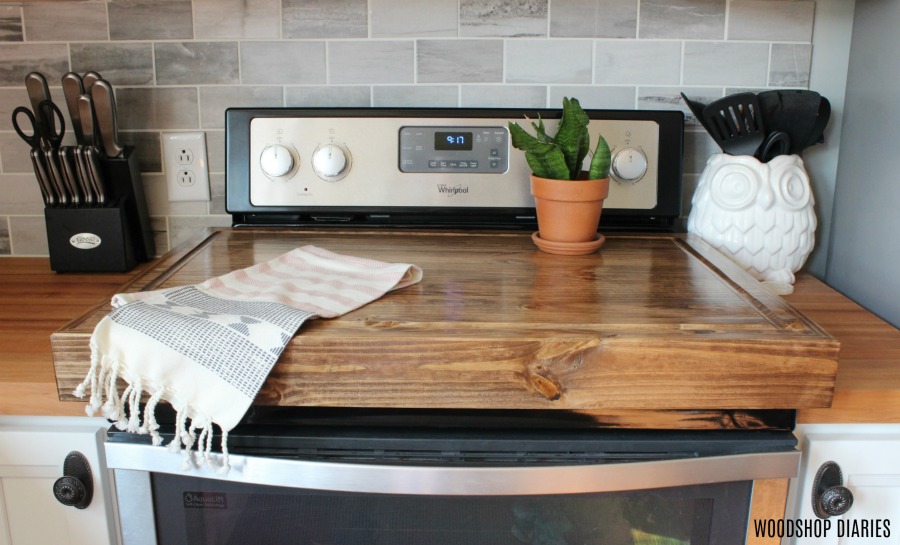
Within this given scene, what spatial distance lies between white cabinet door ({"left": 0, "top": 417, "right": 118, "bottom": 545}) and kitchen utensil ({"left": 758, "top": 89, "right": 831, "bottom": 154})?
1.04 metres

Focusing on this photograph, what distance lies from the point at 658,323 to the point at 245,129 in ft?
2.50

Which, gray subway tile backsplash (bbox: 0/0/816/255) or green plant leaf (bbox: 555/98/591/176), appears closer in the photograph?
green plant leaf (bbox: 555/98/591/176)

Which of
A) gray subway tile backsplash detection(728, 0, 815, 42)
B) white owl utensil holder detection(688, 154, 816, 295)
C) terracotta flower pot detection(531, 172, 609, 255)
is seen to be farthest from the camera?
gray subway tile backsplash detection(728, 0, 815, 42)

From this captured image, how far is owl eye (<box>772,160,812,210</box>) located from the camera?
1.15 meters

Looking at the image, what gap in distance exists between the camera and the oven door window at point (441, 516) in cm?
80

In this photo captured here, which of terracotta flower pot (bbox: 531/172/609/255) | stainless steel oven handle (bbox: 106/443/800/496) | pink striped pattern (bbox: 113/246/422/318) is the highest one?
terracotta flower pot (bbox: 531/172/609/255)

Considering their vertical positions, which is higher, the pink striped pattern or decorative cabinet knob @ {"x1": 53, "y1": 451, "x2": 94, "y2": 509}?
the pink striped pattern

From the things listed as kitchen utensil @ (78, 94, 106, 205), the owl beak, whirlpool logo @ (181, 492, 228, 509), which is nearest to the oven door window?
whirlpool logo @ (181, 492, 228, 509)

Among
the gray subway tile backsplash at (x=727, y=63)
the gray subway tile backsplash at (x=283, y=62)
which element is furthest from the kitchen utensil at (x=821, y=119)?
the gray subway tile backsplash at (x=283, y=62)

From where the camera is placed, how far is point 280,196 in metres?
1.25

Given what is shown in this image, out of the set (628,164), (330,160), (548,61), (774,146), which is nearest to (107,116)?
(330,160)

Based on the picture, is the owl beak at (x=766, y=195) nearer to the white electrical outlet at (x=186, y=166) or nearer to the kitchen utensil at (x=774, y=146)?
the kitchen utensil at (x=774, y=146)

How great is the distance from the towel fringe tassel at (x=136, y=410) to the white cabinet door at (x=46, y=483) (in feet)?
0.36

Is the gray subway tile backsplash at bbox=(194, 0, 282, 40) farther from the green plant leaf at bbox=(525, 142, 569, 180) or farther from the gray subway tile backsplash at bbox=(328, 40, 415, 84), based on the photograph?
the green plant leaf at bbox=(525, 142, 569, 180)
